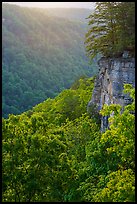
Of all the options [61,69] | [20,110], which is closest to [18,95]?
[20,110]

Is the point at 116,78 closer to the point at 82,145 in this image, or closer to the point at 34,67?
the point at 82,145

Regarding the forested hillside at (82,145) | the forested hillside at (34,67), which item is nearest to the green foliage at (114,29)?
the forested hillside at (82,145)

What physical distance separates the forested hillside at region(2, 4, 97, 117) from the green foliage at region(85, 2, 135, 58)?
86.4m

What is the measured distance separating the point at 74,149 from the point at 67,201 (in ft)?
38.4

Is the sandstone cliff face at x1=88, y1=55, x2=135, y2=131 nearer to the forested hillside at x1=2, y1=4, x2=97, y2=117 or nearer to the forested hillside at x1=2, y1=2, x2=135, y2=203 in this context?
the forested hillside at x1=2, y1=2, x2=135, y2=203

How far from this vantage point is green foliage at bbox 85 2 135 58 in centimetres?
3566

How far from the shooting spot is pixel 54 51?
18150 cm

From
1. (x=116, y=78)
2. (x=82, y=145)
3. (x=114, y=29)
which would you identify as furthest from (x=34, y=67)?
(x=116, y=78)

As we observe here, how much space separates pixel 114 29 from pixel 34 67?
124 m

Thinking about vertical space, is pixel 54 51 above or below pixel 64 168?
above

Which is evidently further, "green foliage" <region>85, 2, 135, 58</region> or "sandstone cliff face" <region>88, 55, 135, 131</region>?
"green foliage" <region>85, 2, 135, 58</region>

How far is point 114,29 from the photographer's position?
125 ft

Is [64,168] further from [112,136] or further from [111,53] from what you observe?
[111,53]

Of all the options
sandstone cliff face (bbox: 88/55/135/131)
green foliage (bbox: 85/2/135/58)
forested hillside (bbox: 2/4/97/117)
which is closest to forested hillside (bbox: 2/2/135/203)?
green foliage (bbox: 85/2/135/58)
